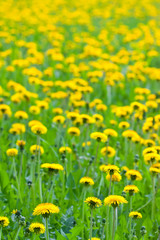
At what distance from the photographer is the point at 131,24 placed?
10.0m

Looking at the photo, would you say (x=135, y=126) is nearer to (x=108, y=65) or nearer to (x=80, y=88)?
(x=80, y=88)

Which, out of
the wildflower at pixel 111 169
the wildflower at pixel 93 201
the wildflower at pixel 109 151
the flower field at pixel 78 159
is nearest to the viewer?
the wildflower at pixel 93 201

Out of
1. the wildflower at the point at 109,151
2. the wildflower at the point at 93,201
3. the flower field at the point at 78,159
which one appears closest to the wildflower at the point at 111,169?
the flower field at the point at 78,159

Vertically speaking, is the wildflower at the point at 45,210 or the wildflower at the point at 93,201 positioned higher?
the wildflower at the point at 93,201

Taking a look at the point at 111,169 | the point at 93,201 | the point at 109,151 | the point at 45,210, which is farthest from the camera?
the point at 109,151

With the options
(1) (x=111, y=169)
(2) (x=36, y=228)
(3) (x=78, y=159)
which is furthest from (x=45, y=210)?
(3) (x=78, y=159)

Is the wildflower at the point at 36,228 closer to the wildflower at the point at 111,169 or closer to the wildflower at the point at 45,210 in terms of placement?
the wildflower at the point at 45,210

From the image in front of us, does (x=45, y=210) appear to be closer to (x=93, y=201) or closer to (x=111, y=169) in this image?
(x=93, y=201)

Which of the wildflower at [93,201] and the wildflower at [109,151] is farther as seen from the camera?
the wildflower at [109,151]

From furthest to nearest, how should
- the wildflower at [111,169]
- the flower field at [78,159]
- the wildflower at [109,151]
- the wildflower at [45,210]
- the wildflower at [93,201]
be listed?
the wildflower at [109,151], the flower field at [78,159], the wildflower at [111,169], the wildflower at [93,201], the wildflower at [45,210]

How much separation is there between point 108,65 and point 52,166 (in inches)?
123

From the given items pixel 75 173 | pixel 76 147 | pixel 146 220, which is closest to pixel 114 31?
pixel 76 147

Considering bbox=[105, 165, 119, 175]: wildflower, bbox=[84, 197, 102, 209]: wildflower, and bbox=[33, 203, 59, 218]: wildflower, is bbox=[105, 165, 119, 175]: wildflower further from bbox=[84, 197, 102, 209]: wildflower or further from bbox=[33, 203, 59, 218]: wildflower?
bbox=[33, 203, 59, 218]: wildflower

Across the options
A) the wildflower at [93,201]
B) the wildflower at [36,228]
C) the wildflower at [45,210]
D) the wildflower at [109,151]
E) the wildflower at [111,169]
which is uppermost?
the wildflower at [109,151]
